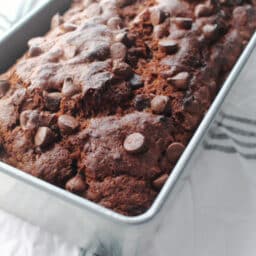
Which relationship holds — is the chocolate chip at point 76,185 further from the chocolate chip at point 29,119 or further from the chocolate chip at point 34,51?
the chocolate chip at point 34,51

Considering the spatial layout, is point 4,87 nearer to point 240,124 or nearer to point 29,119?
point 29,119

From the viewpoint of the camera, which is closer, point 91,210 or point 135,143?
point 91,210

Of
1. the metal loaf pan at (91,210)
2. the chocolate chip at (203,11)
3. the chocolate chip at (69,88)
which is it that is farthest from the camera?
the chocolate chip at (203,11)

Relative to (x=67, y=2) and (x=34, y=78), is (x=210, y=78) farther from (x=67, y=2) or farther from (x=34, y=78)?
(x=67, y=2)

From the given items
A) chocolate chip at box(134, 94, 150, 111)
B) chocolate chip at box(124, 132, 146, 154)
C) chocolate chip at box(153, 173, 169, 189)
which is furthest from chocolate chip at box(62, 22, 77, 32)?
chocolate chip at box(153, 173, 169, 189)

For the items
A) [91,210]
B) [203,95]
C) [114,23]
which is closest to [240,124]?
[203,95]

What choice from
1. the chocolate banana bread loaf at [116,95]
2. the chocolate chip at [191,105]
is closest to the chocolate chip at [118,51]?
the chocolate banana bread loaf at [116,95]

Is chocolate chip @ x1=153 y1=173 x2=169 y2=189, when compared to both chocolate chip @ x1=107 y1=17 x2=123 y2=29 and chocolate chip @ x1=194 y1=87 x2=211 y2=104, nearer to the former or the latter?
chocolate chip @ x1=194 y1=87 x2=211 y2=104

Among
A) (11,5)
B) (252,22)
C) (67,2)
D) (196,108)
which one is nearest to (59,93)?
(196,108)
